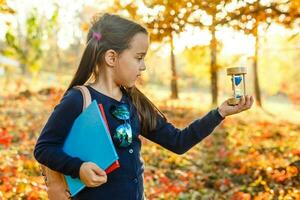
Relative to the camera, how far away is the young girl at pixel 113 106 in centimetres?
245

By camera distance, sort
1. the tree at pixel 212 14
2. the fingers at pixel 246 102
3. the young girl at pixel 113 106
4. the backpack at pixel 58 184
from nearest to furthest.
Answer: the young girl at pixel 113 106 → the backpack at pixel 58 184 → the fingers at pixel 246 102 → the tree at pixel 212 14

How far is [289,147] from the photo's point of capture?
34.0ft

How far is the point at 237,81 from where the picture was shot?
2617 millimetres

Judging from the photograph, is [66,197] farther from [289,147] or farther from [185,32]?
[289,147]

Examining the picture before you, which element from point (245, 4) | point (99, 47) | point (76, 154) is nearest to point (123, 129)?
point (76, 154)

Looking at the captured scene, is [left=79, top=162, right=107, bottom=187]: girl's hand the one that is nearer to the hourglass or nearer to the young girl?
the young girl

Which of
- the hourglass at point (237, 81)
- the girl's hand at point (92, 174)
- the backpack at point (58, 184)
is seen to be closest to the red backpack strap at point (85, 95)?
the backpack at point (58, 184)

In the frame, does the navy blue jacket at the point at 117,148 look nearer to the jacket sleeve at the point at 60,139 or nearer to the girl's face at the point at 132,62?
the jacket sleeve at the point at 60,139

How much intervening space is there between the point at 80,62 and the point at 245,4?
3161mm

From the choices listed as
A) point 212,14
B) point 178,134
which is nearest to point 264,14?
point 212,14

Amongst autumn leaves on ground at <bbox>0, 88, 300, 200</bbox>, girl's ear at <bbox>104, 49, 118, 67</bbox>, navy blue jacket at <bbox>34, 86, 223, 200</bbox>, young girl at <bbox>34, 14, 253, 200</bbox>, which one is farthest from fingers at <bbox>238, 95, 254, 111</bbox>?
autumn leaves on ground at <bbox>0, 88, 300, 200</bbox>

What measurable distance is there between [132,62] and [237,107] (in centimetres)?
60

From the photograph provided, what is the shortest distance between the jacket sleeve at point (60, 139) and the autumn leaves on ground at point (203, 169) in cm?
253

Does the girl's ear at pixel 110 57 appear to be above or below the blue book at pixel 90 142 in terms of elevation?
above
